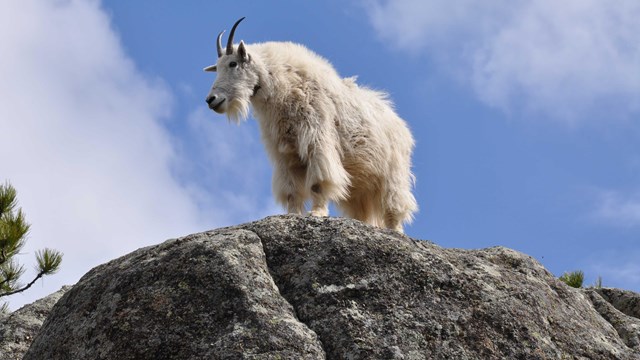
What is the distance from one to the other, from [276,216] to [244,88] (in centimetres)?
449

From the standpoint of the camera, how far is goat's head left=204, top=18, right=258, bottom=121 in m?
10.2

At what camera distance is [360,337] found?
4.90m

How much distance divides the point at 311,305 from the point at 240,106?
542 centimetres

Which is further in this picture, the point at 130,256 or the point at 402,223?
the point at 402,223

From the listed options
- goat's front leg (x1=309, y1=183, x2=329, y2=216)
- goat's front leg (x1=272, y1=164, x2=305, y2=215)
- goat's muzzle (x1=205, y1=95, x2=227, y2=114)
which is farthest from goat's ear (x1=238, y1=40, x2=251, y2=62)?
goat's front leg (x1=309, y1=183, x2=329, y2=216)

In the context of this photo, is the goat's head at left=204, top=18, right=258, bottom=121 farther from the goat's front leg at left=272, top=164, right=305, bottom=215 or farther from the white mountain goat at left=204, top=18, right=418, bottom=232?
the goat's front leg at left=272, top=164, right=305, bottom=215

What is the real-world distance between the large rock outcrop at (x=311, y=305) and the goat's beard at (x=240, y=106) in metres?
4.52

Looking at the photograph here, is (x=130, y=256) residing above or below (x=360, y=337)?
above

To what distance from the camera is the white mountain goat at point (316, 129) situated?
9727mm

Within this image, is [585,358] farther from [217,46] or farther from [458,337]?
[217,46]

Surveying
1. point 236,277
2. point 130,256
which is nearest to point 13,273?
point 130,256

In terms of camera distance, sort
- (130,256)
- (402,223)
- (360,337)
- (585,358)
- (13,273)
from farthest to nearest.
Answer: (13,273)
(402,223)
(130,256)
(585,358)
(360,337)

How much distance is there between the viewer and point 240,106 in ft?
33.7

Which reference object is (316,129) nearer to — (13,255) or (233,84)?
(233,84)
